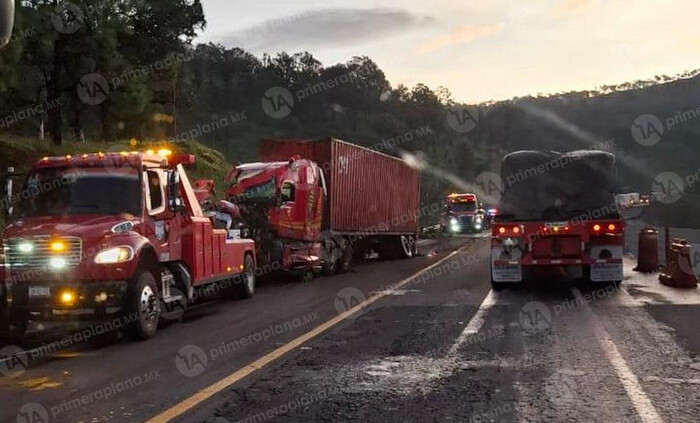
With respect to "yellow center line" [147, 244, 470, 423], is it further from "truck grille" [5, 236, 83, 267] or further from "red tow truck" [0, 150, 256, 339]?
"truck grille" [5, 236, 83, 267]

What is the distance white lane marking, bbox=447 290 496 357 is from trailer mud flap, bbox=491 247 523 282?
0.60 metres

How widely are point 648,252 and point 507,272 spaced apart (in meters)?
6.39

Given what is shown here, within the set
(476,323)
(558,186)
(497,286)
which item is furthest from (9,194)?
(558,186)

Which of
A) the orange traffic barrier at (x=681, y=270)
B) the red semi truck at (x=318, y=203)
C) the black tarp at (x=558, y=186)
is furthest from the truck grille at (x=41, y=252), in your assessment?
the orange traffic barrier at (x=681, y=270)

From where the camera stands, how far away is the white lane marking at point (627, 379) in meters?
5.50

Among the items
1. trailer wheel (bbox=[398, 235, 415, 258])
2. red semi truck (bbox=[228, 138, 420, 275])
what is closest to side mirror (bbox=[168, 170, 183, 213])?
red semi truck (bbox=[228, 138, 420, 275])

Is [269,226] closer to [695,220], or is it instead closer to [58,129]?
[58,129]

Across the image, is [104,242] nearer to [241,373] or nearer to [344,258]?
[241,373]

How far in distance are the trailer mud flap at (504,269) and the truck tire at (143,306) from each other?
22.2 ft

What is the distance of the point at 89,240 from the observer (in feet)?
28.7

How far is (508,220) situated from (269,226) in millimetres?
5641

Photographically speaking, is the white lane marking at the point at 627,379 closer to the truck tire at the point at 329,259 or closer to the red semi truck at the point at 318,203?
the red semi truck at the point at 318,203

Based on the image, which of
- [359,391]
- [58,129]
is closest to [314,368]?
[359,391]

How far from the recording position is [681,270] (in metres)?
14.3
